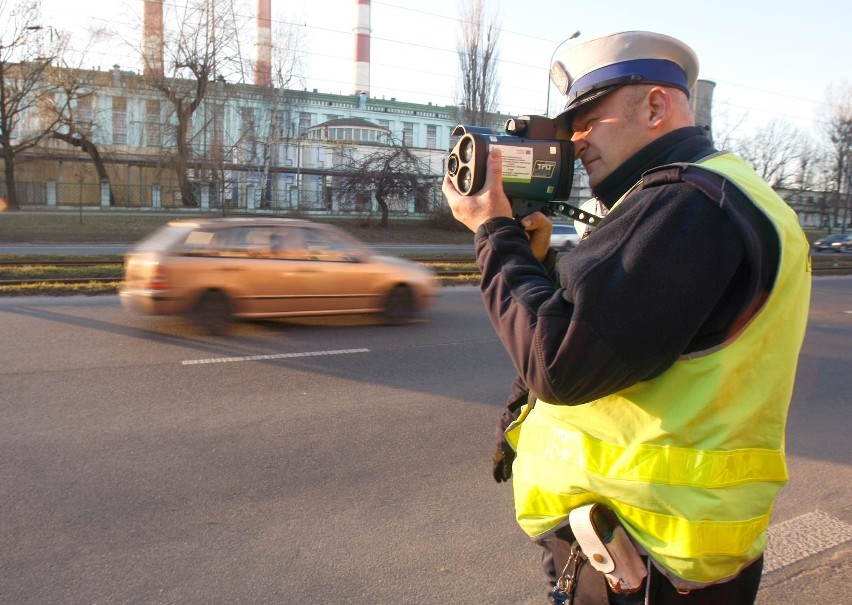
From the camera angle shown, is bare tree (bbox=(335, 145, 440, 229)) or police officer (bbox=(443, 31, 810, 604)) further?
bare tree (bbox=(335, 145, 440, 229))

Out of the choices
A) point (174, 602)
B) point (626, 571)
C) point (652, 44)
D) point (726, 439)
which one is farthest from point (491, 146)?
point (174, 602)

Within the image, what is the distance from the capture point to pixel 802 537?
363 centimetres

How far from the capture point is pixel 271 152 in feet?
141

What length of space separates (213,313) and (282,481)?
4924 mm

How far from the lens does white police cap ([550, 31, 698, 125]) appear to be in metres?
1.46

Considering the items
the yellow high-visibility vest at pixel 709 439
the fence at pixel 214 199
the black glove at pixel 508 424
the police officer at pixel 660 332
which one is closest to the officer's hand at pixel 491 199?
the police officer at pixel 660 332

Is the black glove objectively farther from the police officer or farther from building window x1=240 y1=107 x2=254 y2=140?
building window x1=240 y1=107 x2=254 y2=140

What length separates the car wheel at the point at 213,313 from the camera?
28.2ft

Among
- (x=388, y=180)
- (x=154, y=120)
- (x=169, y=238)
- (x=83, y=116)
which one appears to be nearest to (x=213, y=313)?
(x=169, y=238)

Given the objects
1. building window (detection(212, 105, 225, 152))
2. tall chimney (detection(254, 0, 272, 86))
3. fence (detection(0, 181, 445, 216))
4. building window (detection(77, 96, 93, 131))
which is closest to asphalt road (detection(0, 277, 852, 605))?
fence (detection(0, 181, 445, 216))

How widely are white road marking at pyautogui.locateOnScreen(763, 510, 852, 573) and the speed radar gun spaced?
2604 mm

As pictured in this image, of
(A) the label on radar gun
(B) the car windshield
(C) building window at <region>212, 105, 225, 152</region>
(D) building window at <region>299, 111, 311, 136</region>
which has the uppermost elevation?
(D) building window at <region>299, 111, 311, 136</region>

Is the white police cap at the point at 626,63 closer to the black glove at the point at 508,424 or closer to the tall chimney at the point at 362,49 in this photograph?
the black glove at the point at 508,424

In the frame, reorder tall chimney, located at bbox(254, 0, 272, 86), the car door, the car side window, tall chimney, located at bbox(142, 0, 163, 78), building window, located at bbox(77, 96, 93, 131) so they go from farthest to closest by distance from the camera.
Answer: building window, located at bbox(77, 96, 93, 131), tall chimney, located at bbox(254, 0, 272, 86), tall chimney, located at bbox(142, 0, 163, 78), the car side window, the car door
